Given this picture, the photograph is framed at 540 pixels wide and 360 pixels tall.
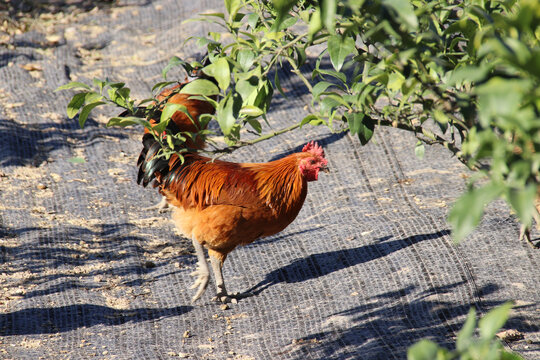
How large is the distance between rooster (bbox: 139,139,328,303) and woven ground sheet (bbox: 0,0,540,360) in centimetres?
Answer: 31

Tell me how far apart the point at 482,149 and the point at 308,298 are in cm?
237

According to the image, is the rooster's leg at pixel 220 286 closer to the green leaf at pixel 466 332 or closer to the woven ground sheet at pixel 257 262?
the woven ground sheet at pixel 257 262

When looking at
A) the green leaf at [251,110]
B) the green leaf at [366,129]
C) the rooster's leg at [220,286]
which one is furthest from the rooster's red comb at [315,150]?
the green leaf at [251,110]

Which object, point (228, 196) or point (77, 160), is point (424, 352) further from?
point (77, 160)

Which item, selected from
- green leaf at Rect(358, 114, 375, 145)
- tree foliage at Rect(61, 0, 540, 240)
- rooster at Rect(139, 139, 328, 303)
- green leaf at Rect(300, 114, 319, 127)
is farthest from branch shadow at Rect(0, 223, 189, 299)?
green leaf at Rect(358, 114, 375, 145)

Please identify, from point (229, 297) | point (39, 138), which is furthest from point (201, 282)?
point (39, 138)

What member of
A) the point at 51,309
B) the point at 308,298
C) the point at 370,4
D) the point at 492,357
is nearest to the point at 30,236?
the point at 51,309

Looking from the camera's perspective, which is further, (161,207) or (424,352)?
(161,207)

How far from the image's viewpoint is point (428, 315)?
280 cm

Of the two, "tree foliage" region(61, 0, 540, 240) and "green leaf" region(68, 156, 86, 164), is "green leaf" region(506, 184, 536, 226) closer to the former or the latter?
"tree foliage" region(61, 0, 540, 240)

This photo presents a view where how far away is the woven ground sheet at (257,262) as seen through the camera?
2822 mm

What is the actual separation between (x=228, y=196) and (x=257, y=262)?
613 mm

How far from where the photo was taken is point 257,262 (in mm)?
3637

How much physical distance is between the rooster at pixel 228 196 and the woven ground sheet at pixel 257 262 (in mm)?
313
